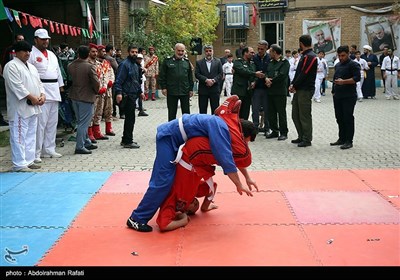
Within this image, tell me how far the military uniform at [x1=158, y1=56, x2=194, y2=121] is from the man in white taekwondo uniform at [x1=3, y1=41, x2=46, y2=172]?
9.62 ft

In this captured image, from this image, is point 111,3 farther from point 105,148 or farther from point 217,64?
point 105,148

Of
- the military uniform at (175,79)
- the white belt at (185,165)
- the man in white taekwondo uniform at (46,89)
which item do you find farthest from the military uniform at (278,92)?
the white belt at (185,165)

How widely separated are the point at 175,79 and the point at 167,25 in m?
11.1

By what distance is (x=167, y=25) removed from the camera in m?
20.8

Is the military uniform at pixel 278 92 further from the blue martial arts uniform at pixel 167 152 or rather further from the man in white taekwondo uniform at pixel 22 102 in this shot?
the blue martial arts uniform at pixel 167 152

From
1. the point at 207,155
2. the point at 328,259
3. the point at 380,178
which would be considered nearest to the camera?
the point at 328,259

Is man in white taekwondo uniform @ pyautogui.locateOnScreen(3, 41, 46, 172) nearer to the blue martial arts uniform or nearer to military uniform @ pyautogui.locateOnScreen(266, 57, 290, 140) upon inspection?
the blue martial arts uniform

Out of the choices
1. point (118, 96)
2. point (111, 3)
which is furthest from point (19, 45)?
point (111, 3)

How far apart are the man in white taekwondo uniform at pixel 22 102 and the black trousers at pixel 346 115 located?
5.20m

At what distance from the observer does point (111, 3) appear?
65.1 ft

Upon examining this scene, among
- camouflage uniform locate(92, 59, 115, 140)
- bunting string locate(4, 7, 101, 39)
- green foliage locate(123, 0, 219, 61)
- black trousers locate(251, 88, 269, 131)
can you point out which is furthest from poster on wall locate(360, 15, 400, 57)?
camouflage uniform locate(92, 59, 115, 140)

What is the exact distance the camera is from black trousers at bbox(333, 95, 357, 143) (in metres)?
9.34

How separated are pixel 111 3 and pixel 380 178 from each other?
15.0 metres

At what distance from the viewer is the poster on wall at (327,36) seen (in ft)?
84.2
